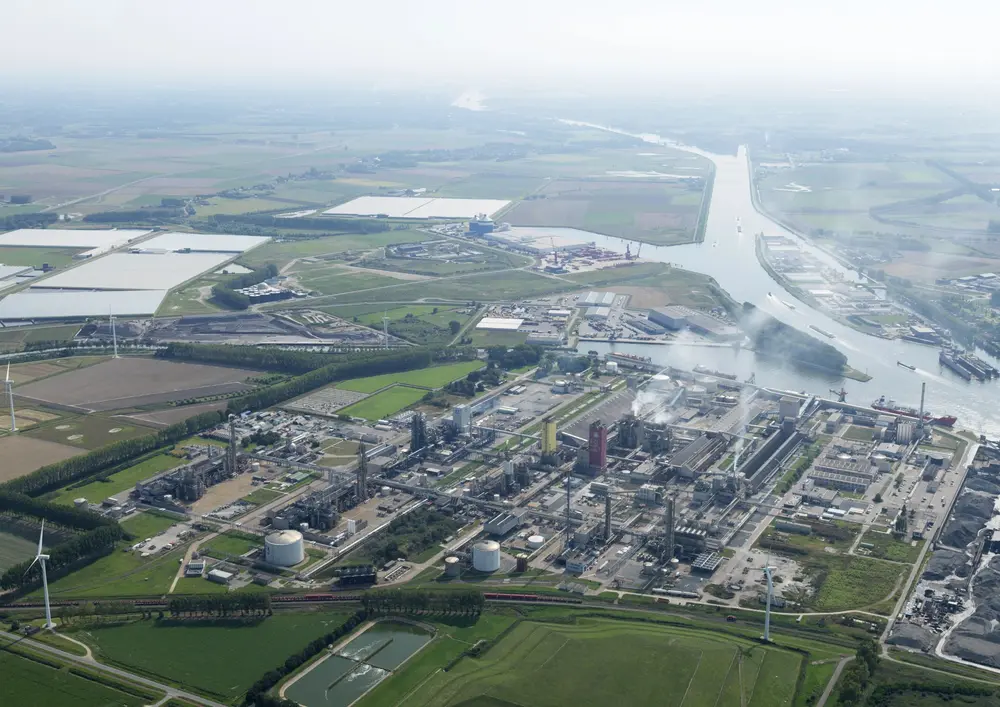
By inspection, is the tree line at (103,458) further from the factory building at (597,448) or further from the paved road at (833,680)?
the paved road at (833,680)

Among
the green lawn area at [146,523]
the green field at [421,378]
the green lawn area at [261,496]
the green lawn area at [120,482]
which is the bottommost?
the green lawn area at [146,523]

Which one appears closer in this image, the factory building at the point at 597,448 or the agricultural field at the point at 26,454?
the agricultural field at the point at 26,454

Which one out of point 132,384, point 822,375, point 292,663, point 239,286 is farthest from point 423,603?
point 239,286

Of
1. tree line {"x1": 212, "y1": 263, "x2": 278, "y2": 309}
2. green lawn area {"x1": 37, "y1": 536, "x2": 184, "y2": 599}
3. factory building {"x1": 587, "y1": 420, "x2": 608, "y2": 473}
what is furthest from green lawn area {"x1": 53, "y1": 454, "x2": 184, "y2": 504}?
tree line {"x1": 212, "y1": 263, "x2": 278, "y2": 309}

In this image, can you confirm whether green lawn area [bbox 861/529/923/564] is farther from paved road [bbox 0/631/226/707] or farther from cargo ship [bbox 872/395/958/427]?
paved road [bbox 0/631/226/707]

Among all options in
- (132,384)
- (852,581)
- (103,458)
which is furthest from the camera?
(132,384)

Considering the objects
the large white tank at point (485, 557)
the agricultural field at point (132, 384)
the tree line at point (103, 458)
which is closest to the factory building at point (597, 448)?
the large white tank at point (485, 557)

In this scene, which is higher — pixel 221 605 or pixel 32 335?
pixel 32 335

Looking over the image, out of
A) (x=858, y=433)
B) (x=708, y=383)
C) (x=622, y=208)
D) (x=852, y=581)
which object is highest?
(x=622, y=208)

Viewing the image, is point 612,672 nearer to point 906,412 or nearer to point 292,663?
point 292,663
